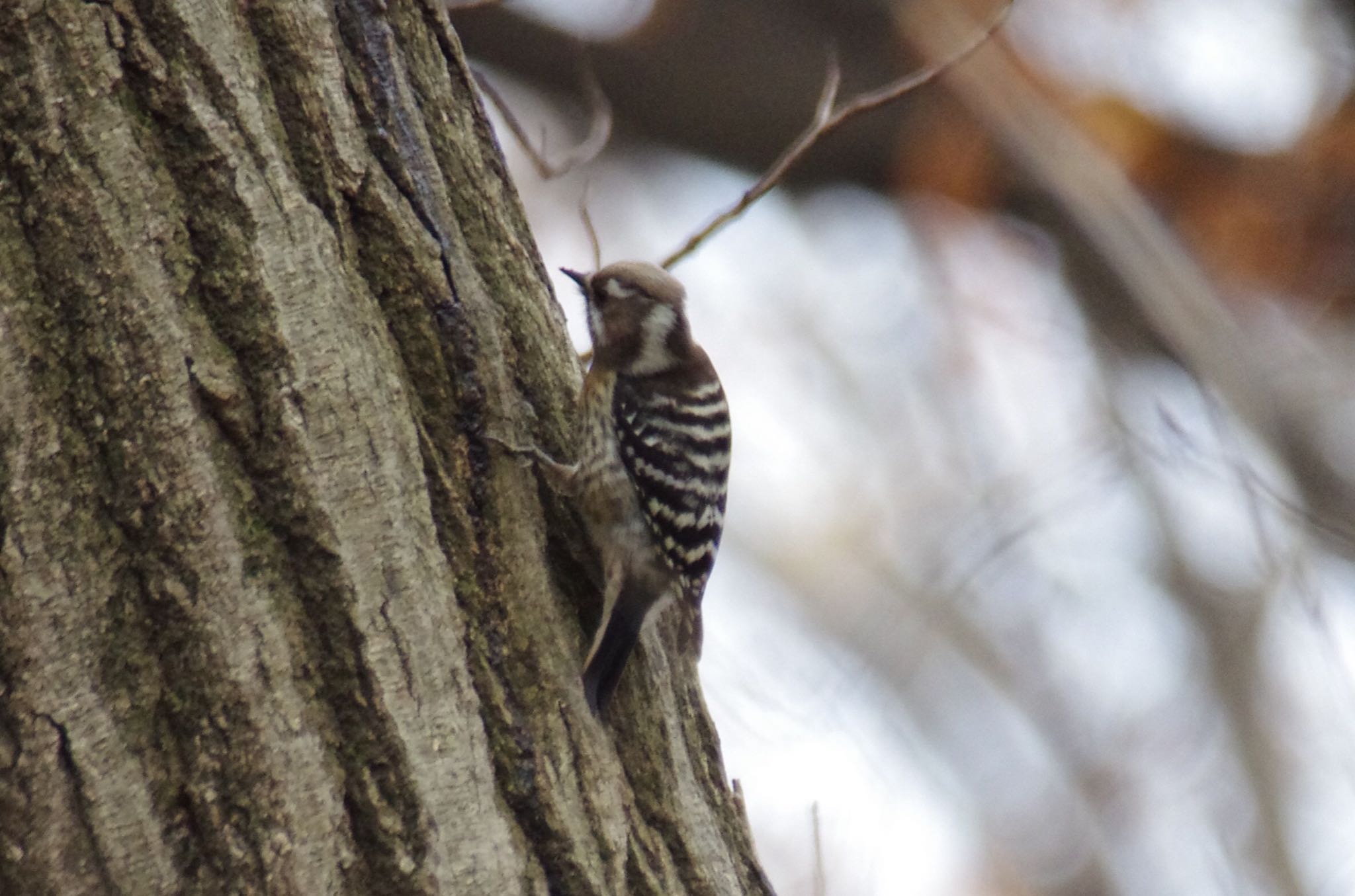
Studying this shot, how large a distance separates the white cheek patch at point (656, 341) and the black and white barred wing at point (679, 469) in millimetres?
150

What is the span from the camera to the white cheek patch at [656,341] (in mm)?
3727

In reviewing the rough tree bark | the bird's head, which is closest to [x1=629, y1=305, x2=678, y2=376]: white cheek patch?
the bird's head

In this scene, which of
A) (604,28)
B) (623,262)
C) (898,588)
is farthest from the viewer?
(898,588)

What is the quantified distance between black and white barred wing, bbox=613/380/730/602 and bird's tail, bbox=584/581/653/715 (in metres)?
0.55

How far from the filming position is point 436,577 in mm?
2170

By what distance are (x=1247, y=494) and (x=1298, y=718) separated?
11.0ft

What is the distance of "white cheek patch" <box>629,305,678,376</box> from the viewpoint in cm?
373

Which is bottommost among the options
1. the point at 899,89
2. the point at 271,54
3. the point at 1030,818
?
the point at 1030,818

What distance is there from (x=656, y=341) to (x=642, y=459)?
521 mm

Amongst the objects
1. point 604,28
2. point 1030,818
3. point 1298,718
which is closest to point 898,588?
point 1030,818

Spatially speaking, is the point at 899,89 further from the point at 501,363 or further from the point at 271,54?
the point at 271,54

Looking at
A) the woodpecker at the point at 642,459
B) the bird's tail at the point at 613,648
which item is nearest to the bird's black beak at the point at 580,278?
the woodpecker at the point at 642,459

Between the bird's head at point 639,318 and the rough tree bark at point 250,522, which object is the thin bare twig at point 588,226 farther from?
the rough tree bark at point 250,522

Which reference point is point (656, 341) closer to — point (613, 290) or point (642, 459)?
point (613, 290)
